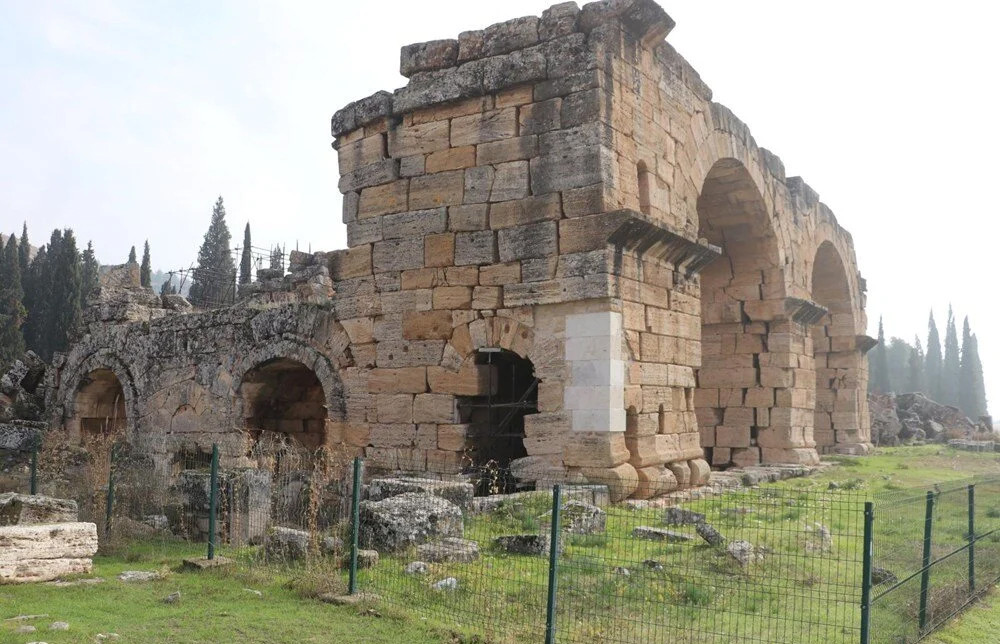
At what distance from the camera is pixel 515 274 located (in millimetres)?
10203

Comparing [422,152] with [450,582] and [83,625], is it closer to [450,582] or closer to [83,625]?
[450,582]

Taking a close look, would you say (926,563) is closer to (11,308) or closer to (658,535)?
(658,535)

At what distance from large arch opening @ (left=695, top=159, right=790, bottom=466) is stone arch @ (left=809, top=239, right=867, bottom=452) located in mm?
5354

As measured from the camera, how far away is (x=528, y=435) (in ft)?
32.7

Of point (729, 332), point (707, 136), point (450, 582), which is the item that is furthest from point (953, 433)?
point (450, 582)

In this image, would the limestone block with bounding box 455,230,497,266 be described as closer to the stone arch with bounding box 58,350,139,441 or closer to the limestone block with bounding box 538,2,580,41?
the limestone block with bounding box 538,2,580,41

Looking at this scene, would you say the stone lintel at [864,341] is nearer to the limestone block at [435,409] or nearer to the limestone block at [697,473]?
the limestone block at [697,473]

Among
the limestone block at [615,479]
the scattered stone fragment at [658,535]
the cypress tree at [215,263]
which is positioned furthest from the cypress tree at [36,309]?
the scattered stone fragment at [658,535]

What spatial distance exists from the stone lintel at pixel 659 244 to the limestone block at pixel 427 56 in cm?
333

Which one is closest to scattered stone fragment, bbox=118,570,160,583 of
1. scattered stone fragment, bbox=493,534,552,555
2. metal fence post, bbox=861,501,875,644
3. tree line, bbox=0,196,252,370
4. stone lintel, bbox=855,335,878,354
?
scattered stone fragment, bbox=493,534,552,555

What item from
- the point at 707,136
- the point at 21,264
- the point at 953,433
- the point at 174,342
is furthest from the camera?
the point at 21,264

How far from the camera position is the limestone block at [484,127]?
1043 cm

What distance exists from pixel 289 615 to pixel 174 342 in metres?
10.1

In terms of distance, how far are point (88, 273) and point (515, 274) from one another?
1428 inches
